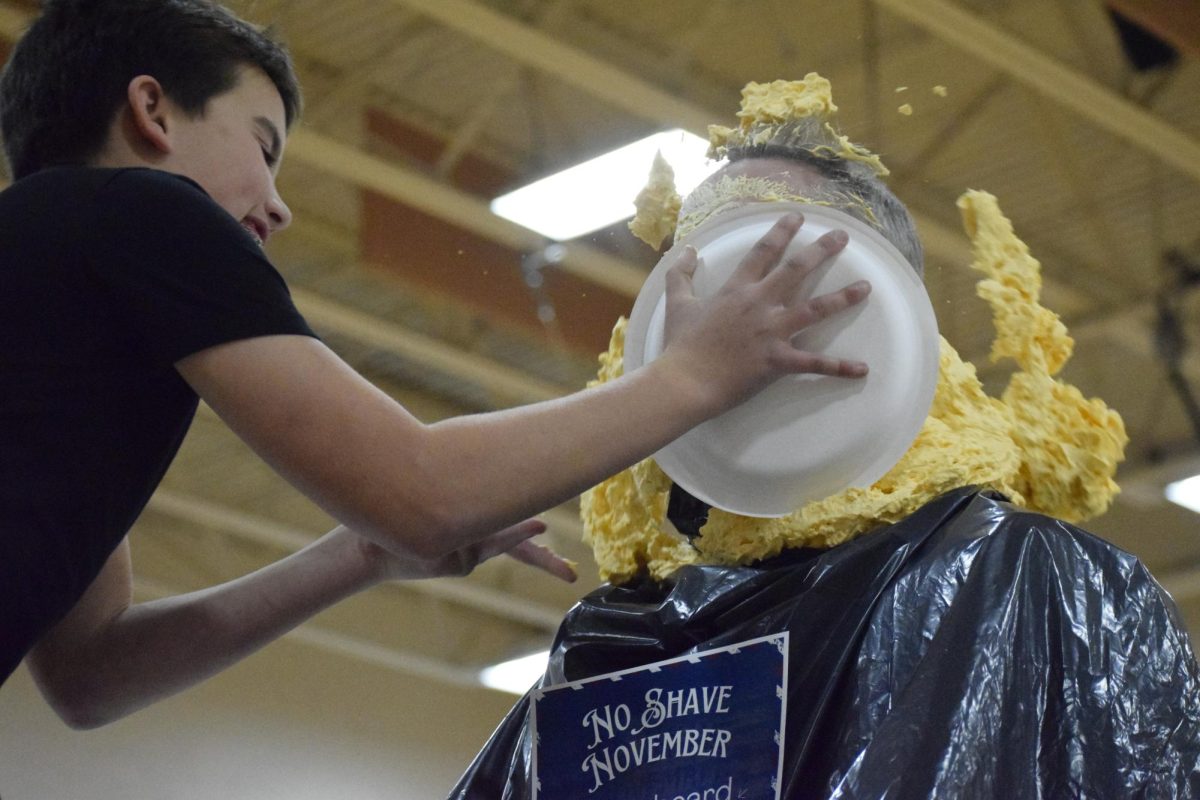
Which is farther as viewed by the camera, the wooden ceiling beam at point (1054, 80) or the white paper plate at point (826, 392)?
the wooden ceiling beam at point (1054, 80)

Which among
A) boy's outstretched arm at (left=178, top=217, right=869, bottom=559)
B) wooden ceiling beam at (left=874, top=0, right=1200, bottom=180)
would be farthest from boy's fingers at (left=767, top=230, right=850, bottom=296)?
wooden ceiling beam at (left=874, top=0, right=1200, bottom=180)

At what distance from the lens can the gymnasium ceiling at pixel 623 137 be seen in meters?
3.97

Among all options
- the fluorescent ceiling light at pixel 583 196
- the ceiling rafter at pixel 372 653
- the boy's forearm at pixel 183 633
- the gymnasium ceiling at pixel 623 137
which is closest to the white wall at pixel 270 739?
the ceiling rafter at pixel 372 653

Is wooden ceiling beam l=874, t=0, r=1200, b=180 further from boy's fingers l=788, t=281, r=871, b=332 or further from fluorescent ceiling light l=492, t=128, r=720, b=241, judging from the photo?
boy's fingers l=788, t=281, r=871, b=332

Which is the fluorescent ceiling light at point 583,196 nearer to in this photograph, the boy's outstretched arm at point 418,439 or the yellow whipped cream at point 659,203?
the yellow whipped cream at point 659,203

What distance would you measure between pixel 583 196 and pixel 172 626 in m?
3.01

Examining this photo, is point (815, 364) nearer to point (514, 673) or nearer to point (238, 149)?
point (238, 149)

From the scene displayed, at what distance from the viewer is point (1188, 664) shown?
114 cm

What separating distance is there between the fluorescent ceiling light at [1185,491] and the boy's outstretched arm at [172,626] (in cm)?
515

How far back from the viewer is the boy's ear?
119 centimetres

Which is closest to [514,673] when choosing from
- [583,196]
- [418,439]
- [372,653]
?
[372,653]

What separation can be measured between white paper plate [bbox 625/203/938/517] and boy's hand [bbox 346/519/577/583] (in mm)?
173

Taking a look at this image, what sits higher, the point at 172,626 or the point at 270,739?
the point at 270,739

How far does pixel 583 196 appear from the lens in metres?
4.31
